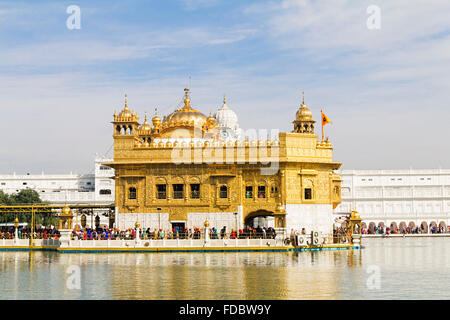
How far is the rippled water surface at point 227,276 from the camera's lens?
19688 millimetres

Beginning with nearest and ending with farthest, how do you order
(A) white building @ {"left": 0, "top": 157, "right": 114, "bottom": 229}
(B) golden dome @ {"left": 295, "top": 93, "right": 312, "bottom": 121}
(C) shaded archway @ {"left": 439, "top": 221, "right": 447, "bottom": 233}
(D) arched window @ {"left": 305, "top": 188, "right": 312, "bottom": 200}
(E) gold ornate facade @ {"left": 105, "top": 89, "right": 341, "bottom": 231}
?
(E) gold ornate facade @ {"left": 105, "top": 89, "right": 341, "bottom": 231} → (D) arched window @ {"left": 305, "top": 188, "right": 312, "bottom": 200} → (B) golden dome @ {"left": 295, "top": 93, "right": 312, "bottom": 121} → (C) shaded archway @ {"left": 439, "top": 221, "right": 447, "bottom": 233} → (A) white building @ {"left": 0, "top": 157, "right": 114, "bottom": 229}

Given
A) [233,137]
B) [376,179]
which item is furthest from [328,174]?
[376,179]

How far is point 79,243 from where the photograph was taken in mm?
37625

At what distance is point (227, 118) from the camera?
191 ft

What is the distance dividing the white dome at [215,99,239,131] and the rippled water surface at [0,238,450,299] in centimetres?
2465

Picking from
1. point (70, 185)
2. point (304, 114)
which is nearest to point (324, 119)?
point (304, 114)

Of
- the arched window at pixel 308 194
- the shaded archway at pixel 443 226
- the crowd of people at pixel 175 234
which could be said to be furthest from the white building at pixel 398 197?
the crowd of people at pixel 175 234

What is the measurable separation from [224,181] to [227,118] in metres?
17.3

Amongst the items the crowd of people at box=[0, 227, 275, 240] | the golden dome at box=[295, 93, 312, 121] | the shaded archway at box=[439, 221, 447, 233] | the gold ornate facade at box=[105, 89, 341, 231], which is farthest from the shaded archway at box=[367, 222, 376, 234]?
the crowd of people at box=[0, 227, 275, 240]

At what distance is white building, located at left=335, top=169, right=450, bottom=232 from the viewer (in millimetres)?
94375

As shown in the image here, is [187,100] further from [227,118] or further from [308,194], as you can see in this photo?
[308,194]

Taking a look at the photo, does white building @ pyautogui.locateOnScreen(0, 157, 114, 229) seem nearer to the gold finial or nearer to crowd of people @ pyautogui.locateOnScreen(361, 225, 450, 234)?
crowd of people @ pyautogui.locateOnScreen(361, 225, 450, 234)
